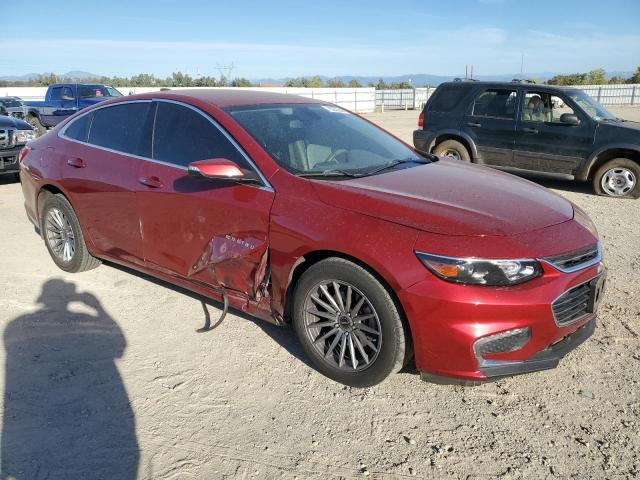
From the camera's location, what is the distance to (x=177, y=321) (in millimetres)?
4078

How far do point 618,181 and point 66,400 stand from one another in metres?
8.43

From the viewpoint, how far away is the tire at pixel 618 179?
8.24 m

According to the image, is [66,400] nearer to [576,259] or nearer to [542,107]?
[576,259]

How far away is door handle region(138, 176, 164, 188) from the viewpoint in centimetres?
387

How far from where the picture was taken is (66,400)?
120 inches

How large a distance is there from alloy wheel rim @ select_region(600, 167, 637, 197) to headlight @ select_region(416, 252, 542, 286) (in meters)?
6.77

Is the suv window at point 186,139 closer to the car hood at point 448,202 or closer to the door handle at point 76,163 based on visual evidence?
the car hood at point 448,202

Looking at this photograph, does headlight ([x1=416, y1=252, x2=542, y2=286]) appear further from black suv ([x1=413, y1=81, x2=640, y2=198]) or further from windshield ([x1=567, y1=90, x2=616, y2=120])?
windshield ([x1=567, y1=90, x2=616, y2=120])

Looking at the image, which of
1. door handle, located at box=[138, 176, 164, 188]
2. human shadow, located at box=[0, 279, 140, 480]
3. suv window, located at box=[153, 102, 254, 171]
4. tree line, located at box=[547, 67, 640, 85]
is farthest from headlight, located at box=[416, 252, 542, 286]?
tree line, located at box=[547, 67, 640, 85]

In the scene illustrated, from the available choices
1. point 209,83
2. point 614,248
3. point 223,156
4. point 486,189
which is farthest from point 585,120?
point 209,83

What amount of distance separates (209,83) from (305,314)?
1935 inches

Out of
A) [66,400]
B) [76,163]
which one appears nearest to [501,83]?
[76,163]

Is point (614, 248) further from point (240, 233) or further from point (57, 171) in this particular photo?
point (57, 171)

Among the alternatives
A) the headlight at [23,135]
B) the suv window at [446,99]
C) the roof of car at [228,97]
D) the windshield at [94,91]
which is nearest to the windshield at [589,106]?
the suv window at [446,99]
